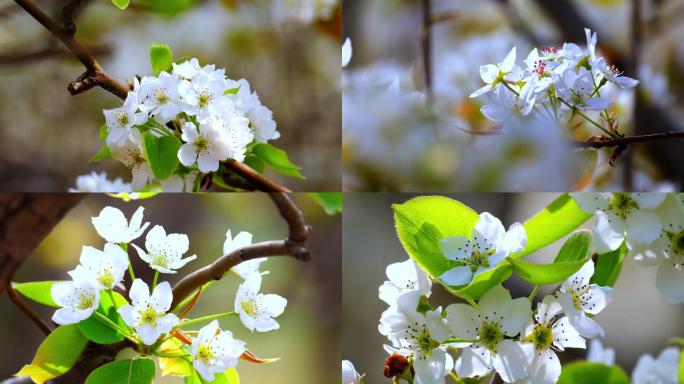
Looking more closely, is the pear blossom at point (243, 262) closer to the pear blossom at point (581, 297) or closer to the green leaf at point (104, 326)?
the green leaf at point (104, 326)

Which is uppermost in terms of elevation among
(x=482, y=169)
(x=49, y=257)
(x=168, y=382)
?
(x=482, y=169)

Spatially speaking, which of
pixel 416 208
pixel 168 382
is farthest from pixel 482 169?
pixel 168 382

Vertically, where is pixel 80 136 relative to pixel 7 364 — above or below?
above

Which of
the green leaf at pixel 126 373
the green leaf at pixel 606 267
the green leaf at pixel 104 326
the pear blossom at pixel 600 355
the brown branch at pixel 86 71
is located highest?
the brown branch at pixel 86 71

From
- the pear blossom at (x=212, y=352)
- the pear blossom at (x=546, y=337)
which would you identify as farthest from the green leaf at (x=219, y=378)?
the pear blossom at (x=546, y=337)

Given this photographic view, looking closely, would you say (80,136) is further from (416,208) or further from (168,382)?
(416,208)

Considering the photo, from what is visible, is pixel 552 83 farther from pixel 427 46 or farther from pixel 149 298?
pixel 149 298
